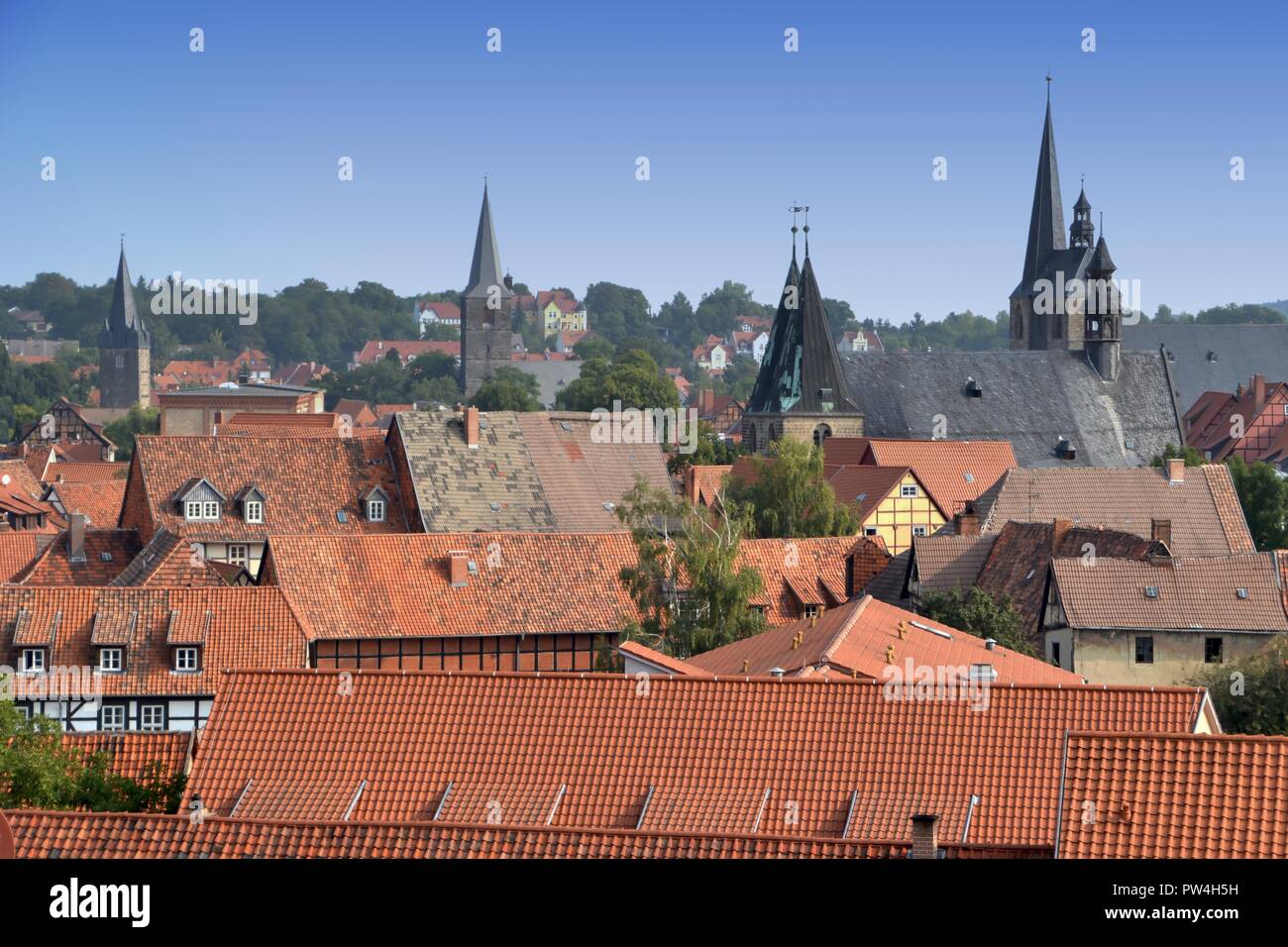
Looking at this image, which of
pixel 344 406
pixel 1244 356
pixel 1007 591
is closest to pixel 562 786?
pixel 1007 591

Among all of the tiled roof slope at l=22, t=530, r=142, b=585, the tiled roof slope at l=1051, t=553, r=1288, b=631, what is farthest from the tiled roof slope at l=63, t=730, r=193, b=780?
the tiled roof slope at l=22, t=530, r=142, b=585

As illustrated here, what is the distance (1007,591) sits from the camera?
38094 mm

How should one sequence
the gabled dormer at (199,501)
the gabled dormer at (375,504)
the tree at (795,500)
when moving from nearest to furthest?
1. the gabled dormer at (199,501)
2. the gabled dormer at (375,504)
3. the tree at (795,500)

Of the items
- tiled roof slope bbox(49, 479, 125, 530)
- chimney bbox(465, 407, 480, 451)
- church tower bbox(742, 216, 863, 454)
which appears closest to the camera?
chimney bbox(465, 407, 480, 451)

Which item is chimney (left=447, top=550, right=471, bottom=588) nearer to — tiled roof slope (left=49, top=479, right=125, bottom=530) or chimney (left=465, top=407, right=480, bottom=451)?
chimney (left=465, top=407, right=480, bottom=451)

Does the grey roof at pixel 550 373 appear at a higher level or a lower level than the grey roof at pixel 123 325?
lower

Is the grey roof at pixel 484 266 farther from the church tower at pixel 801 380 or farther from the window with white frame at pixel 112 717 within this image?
the window with white frame at pixel 112 717

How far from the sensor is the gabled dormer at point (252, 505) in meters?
46.0

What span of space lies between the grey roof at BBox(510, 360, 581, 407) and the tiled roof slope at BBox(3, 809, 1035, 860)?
157 m

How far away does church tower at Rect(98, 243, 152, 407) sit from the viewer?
592ft

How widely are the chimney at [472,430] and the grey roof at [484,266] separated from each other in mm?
114926

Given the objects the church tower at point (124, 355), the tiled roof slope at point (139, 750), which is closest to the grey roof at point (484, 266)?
the church tower at point (124, 355)
